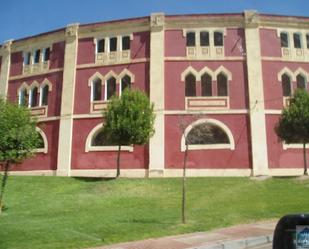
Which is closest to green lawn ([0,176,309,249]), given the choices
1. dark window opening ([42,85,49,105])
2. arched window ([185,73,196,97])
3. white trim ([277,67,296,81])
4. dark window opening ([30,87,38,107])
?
arched window ([185,73,196,97])

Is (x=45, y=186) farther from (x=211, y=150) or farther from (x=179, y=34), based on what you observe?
(x=179, y=34)

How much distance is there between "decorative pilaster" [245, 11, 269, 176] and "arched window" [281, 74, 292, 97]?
1912 mm

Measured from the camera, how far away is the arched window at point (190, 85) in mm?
28656

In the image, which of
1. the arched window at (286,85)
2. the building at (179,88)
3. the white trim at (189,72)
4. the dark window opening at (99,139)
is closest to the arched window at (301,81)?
the building at (179,88)

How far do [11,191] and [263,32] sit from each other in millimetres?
19618

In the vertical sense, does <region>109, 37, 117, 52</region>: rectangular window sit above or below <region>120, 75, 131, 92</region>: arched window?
above

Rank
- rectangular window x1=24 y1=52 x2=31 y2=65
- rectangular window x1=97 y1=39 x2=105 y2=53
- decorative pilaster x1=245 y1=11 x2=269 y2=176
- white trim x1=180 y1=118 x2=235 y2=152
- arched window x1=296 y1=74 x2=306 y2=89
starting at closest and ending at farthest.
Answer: decorative pilaster x1=245 y1=11 x2=269 y2=176, white trim x1=180 y1=118 x2=235 y2=152, arched window x1=296 y1=74 x2=306 y2=89, rectangular window x1=97 y1=39 x2=105 y2=53, rectangular window x1=24 y1=52 x2=31 y2=65

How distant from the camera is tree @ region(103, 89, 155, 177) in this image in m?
23.7

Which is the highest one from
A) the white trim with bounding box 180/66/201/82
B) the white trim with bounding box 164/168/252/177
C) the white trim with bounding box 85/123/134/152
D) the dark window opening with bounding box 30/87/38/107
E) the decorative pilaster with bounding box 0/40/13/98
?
the decorative pilaster with bounding box 0/40/13/98

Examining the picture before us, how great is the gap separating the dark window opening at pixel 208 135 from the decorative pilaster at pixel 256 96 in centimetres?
197

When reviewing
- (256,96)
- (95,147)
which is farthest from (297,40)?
(95,147)

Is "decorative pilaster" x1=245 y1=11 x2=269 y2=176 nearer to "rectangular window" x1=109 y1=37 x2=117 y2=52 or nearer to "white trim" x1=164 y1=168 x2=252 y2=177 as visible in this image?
"white trim" x1=164 y1=168 x2=252 y2=177

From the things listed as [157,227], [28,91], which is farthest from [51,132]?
[157,227]

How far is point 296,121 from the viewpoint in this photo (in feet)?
78.2
